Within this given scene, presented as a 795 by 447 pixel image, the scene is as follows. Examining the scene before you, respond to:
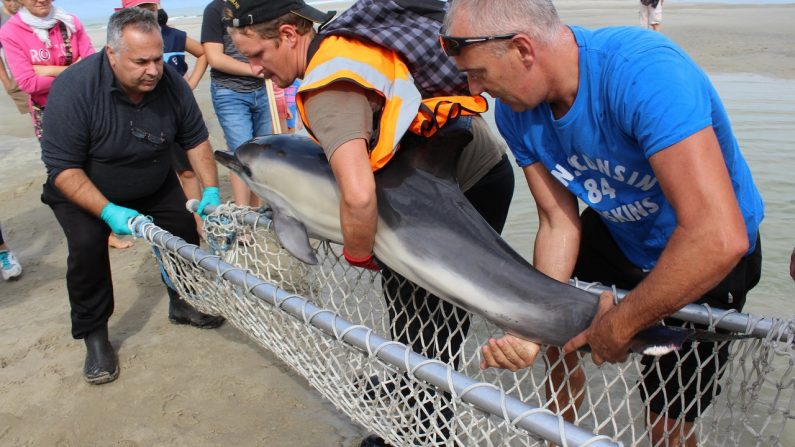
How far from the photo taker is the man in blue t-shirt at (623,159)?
5.70 ft

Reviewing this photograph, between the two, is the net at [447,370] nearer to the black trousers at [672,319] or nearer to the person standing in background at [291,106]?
the black trousers at [672,319]

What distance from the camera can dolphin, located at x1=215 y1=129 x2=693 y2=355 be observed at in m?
2.15

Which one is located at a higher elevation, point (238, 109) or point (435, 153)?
point (435, 153)

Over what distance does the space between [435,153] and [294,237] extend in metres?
0.63

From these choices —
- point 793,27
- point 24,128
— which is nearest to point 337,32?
point 24,128

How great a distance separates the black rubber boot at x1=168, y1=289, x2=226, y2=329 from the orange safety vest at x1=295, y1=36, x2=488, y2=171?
2.30 m

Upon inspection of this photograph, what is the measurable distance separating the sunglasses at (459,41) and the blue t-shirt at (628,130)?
0.27 m

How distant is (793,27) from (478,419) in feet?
62.6

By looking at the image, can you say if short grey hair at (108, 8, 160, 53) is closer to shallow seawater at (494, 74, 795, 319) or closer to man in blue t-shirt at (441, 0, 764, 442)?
man in blue t-shirt at (441, 0, 764, 442)

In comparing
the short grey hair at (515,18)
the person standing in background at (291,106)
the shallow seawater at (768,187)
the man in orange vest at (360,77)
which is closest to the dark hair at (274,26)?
the man in orange vest at (360,77)

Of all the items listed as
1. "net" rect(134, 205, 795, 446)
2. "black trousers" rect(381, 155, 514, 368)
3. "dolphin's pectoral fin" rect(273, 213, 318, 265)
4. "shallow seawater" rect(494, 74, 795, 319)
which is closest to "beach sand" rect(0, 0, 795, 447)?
"net" rect(134, 205, 795, 446)

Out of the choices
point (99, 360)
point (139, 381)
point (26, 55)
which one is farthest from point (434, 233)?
point (26, 55)

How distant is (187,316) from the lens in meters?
4.26

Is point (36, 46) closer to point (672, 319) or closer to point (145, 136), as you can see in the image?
point (145, 136)
